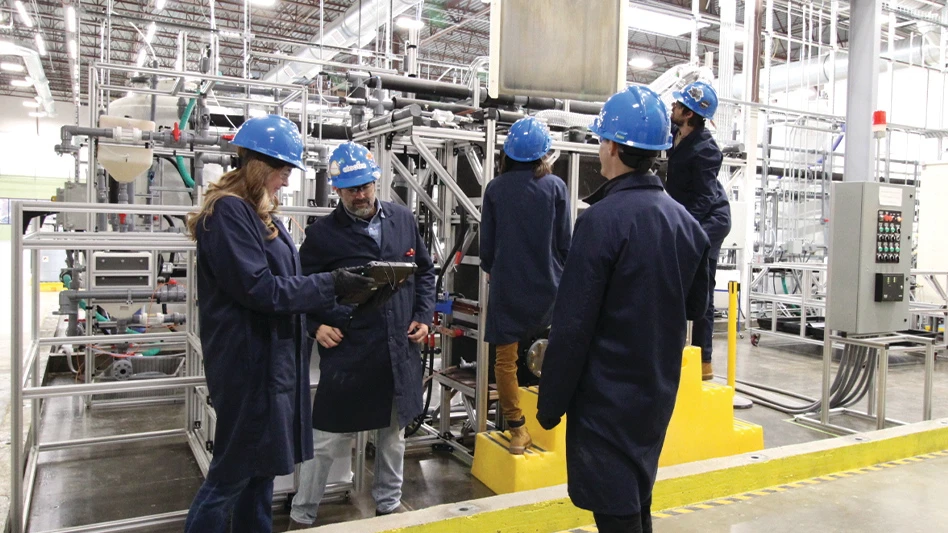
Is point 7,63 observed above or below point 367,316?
above

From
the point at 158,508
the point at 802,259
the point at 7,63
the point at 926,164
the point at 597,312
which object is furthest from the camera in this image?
the point at 7,63

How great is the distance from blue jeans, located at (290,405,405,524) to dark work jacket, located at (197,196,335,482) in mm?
1113

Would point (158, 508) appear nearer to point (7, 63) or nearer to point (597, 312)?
point (597, 312)

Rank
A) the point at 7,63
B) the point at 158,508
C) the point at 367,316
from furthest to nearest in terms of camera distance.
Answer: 1. the point at 7,63
2. the point at 158,508
3. the point at 367,316

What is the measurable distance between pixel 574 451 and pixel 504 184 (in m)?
2.07

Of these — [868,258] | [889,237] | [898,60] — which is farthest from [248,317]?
[898,60]

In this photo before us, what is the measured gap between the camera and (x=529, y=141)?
3.93 meters

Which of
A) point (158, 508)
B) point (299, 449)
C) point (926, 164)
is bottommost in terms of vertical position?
point (158, 508)

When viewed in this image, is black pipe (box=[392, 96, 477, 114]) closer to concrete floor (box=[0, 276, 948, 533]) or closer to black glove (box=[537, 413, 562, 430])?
concrete floor (box=[0, 276, 948, 533])

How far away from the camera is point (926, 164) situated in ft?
33.6

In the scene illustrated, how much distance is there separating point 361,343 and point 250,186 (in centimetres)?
116

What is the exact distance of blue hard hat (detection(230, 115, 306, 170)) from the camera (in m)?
2.46

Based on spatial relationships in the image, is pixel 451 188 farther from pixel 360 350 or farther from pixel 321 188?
pixel 321 188

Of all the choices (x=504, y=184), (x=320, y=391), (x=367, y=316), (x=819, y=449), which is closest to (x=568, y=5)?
(x=504, y=184)
